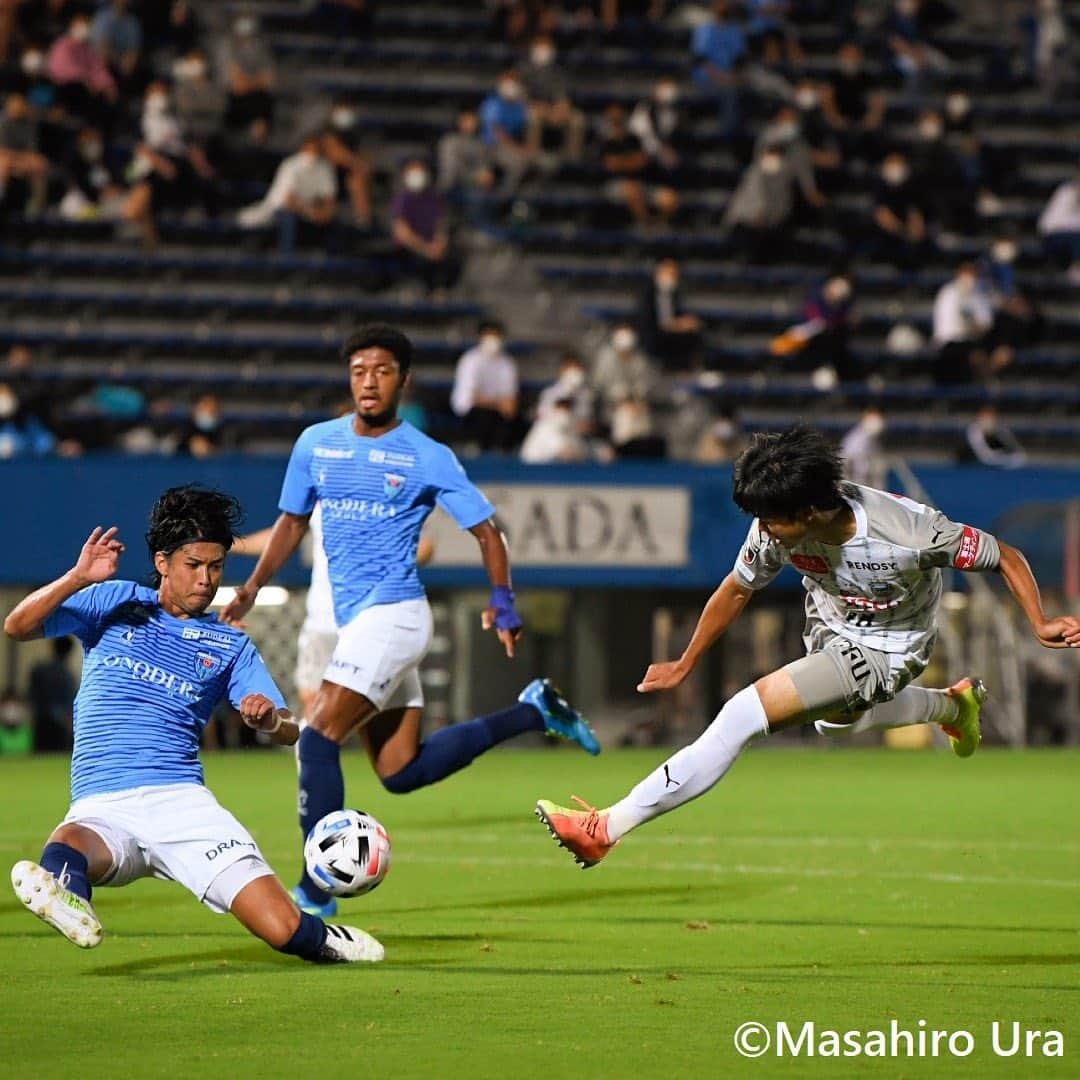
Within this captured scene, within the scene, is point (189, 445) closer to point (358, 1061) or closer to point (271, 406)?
point (271, 406)

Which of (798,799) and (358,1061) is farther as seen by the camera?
(798,799)

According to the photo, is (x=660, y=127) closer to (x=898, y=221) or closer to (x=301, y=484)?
(x=898, y=221)

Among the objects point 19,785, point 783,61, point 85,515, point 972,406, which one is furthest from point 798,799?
point 783,61

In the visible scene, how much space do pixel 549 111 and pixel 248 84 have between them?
358cm

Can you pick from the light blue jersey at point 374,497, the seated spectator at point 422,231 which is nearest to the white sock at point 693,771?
the light blue jersey at point 374,497

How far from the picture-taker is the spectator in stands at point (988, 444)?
23.6 meters

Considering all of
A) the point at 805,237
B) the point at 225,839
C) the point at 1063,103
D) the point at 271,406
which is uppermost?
the point at 1063,103

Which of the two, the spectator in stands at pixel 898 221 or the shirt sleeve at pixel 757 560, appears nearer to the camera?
the shirt sleeve at pixel 757 560

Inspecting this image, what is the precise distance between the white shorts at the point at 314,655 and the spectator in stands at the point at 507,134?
1415 cm

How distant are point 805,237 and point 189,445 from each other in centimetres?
926

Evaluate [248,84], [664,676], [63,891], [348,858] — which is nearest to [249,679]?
[348,858]

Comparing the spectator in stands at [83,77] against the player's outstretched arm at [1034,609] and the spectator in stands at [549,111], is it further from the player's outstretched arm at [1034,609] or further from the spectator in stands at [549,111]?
the player's outstretched arm at [1034,609]

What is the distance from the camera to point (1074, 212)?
91.4 feet

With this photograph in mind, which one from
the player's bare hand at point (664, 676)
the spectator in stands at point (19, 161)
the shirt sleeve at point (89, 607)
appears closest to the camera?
the shirt sleeve at point (89, 607)
